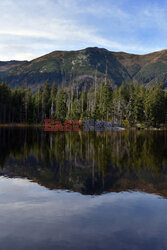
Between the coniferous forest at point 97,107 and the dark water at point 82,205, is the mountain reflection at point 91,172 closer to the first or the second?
the dark water at point 82,205

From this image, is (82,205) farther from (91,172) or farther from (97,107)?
(97,107)

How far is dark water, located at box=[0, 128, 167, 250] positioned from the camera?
28.0ft

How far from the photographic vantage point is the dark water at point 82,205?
8.55 m

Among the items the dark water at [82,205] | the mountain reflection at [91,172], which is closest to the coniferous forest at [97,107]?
the mountain reflection at [91,172]

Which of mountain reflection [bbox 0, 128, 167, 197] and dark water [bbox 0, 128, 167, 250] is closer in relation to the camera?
dark water [bbox 0, 128, 167, 250]

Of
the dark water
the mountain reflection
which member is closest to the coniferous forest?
the mountain reflection

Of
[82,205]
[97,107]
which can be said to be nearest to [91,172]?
[82,205]

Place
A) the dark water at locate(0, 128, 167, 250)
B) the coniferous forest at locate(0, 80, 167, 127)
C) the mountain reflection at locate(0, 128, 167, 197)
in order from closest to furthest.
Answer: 1. the dark water at locate(0, 128, 167, 250)
2. the mountain reflection at locate(0, 128, 167, 197)
3. the coniferous forest at locate(0, 80, 167, 127)

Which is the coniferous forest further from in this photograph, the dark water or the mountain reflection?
the dark water

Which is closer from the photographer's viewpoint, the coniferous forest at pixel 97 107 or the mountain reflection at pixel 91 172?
the mountain reflection at pixel 91 172

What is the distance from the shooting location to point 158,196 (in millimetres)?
13961

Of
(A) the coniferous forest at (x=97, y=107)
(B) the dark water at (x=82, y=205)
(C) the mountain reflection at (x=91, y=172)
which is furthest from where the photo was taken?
(A) the coniferous forest at (x=97, y=107)

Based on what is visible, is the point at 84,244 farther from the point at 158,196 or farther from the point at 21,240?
the point at 158,196

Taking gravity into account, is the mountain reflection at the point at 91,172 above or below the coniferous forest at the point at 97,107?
below
